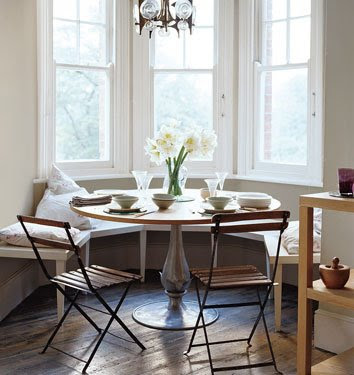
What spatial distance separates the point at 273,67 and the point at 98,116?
1628mm

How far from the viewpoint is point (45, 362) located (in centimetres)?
338

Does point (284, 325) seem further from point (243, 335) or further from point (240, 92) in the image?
point (240, 92)

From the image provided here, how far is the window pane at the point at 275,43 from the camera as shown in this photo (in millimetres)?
5055

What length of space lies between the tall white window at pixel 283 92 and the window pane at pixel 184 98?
1.15 feet

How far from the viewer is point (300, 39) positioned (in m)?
4.93

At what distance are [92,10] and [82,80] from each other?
0.63 m

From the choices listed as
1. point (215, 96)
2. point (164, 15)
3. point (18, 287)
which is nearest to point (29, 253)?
point (18, 287)

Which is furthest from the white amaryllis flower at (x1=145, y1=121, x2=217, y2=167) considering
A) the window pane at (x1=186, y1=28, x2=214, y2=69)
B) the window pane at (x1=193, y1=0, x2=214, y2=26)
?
the window pane at (x1=193, y1=0, x2=214, y2=26)

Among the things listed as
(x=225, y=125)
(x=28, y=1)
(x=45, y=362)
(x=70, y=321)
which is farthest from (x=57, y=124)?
(x=45, y=362)

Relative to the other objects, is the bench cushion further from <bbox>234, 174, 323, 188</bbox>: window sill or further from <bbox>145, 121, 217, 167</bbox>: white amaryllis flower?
<bbox>234, 174, 323, 188</bbox>: window sill

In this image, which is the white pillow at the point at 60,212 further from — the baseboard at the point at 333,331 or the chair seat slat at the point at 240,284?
the baseboard at the point at 333,331

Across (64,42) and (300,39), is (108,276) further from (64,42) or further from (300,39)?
(300,39)

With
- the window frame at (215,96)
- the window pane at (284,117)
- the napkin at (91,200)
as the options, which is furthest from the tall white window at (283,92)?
the napkin at (91,200)

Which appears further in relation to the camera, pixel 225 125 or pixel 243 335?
pixel 225 125
